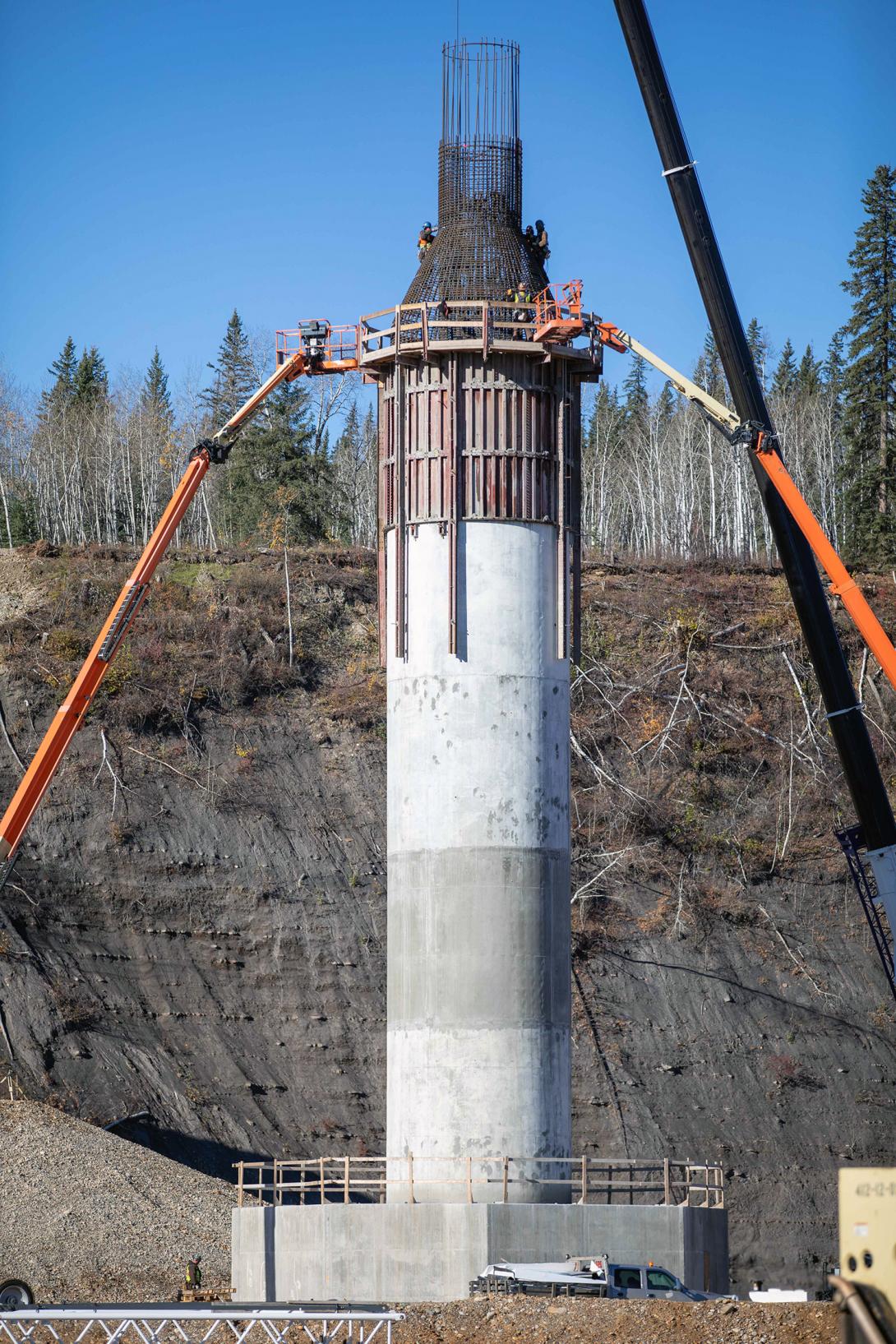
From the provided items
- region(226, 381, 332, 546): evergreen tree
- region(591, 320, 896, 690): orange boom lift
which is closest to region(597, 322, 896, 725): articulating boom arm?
region(591, 320, 896, 690): orange boom lift

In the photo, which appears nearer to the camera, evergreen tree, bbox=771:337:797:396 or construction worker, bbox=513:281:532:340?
construction worker, bbox=513:281:532:340

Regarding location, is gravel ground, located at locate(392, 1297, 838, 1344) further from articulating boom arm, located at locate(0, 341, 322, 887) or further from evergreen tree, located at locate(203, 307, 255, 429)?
evergreen tree, located at locate(203, 307, 255, 429)

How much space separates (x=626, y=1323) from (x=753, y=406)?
1898cm

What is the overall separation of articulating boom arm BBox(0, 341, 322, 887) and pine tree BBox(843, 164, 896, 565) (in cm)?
5110

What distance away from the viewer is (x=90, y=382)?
381ft

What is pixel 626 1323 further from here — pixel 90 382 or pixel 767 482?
pixel 90 382

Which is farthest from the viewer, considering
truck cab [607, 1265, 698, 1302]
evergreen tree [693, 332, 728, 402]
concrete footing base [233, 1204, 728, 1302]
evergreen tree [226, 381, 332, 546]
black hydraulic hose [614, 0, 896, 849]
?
evergreen tree [693, 332, 728, 402]

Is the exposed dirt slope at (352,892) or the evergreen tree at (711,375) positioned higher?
the evergreen tree at (711,375)

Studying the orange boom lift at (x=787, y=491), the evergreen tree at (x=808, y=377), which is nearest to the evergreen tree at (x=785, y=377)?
the evergreen tree at (x=808, y=377)

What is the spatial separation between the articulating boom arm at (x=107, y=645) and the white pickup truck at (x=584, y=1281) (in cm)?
1417

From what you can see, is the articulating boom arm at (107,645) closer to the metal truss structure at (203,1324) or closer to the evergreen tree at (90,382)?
the metal truss structure at (203,1324)

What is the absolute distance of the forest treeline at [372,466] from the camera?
3339 inches

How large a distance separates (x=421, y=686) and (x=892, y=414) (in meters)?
57.4

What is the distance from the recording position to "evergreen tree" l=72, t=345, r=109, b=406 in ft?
362
